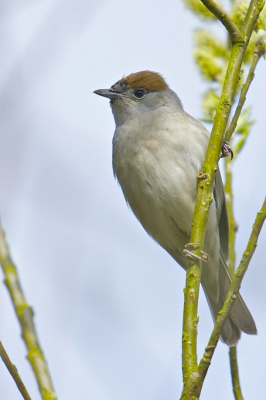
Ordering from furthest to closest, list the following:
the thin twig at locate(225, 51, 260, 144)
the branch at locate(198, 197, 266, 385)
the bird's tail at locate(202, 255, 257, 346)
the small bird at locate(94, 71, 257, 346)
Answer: the bird's tail at locate(202, 255, 257, 346), the small bird at locate(94, 71, 257, 346), the thin twig at locate(225, 51, 260, 144), the branch at locate(198, 197, 266, 385)

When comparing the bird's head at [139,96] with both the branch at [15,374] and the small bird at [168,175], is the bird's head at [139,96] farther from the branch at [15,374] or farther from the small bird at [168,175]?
the branch at [15,374]

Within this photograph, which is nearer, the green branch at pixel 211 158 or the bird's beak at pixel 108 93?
the green branch at pixel 211 158

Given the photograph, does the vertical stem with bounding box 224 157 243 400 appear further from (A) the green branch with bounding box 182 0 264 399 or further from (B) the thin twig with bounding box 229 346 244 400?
(A) the green branch with bounding box 182 0 264 399

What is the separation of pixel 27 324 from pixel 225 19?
237 cm

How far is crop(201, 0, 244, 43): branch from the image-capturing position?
11.3 ft

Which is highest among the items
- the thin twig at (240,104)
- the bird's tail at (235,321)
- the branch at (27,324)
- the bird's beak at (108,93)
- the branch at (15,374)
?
the bird's beak at (108,93)

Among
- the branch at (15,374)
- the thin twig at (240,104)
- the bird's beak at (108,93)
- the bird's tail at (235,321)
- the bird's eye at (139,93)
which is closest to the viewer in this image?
the branch at (15,374)

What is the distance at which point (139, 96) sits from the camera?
645 cm

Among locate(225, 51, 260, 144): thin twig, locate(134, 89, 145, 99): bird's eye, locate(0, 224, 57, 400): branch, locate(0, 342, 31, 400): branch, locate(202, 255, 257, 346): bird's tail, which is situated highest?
locate(134, 89, 145, 99): bird's eye

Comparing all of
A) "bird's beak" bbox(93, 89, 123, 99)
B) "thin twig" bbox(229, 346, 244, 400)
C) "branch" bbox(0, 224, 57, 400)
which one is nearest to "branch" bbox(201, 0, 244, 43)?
"branch" bbox(0, 224, 57, 400)

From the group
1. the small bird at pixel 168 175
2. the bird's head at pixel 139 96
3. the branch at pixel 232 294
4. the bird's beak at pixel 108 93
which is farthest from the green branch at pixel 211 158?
the bird's beak at pixel 108 93

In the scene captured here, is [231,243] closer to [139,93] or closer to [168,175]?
[168,175]

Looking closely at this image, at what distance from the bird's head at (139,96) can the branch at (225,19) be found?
2387 millimetres

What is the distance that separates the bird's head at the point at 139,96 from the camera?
6.15 m
